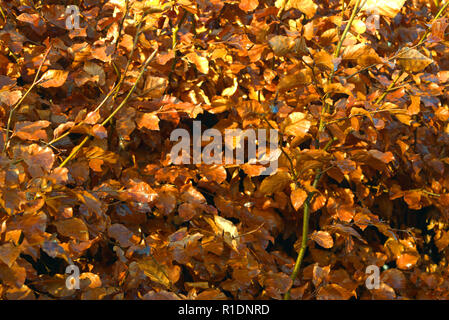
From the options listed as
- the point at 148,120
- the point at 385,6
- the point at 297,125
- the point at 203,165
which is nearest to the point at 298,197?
the point at 297,125

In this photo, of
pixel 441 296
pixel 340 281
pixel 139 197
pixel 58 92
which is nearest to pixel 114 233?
pixel 139 197

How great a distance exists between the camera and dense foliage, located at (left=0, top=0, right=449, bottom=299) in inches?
50.3

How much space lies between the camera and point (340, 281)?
161 cm

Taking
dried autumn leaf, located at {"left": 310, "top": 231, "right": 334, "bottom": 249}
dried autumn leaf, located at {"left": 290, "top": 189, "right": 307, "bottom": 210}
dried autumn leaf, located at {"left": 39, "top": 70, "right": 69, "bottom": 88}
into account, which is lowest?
dried autumn leaf, located at {"left": 310, "top": 231, "right": 334, "bottom": 249}

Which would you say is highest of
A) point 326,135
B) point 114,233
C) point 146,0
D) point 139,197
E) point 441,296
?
point 146,0

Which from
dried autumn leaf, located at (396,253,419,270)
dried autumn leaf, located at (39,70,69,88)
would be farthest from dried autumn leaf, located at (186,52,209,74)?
dried autumn leaf, located at (396,253,419,270)

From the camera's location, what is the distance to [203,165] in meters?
1.56

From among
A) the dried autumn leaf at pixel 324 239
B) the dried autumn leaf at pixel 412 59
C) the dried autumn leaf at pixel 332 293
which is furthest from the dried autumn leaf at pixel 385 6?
the dried autumn leaf at pixel 332 293

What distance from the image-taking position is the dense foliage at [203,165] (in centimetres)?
128

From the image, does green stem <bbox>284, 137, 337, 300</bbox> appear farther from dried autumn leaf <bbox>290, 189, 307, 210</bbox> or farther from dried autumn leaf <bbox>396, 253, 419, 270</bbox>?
dried autumn leaf <bbox>396, 253, 419, 270</bbox>

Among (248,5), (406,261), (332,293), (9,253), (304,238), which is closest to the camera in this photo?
(9,253)

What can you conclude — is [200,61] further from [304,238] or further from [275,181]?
[304,238]

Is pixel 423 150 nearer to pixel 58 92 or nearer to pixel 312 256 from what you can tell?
pixel 312 256

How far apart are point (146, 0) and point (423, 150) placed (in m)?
1.20
